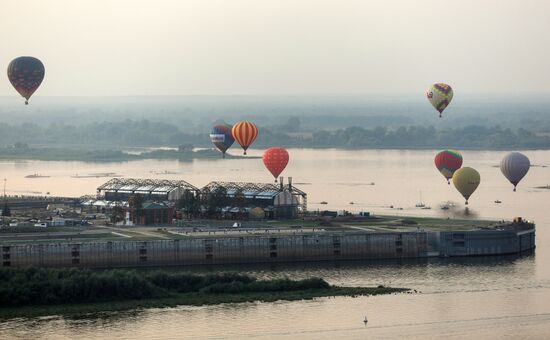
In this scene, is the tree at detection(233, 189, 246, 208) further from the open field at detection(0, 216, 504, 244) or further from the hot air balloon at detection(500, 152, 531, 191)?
the hot air balloon at detection(500, 152, 531, 191)

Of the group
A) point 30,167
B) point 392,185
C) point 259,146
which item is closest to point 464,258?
A: point 392,185

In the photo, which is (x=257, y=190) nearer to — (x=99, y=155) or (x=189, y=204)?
(x=189, y=204)

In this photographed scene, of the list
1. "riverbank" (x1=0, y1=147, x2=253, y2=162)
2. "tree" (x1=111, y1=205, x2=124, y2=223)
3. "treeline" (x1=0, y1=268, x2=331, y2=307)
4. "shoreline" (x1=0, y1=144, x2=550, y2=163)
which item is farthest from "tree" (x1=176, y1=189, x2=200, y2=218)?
"riverbank" (x1=0, y1=147, x2=253, y2=162)

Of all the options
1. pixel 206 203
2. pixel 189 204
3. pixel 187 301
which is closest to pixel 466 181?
Answer: pixel 206 203

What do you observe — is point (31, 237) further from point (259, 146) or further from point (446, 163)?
point (259, 146)

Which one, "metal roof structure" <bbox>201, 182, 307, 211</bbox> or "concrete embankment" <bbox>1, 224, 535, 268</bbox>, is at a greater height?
"metal roof structure" <bbox>201, 182, 307, 211</bbox>

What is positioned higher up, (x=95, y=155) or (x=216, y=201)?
(x=95, y=155)
